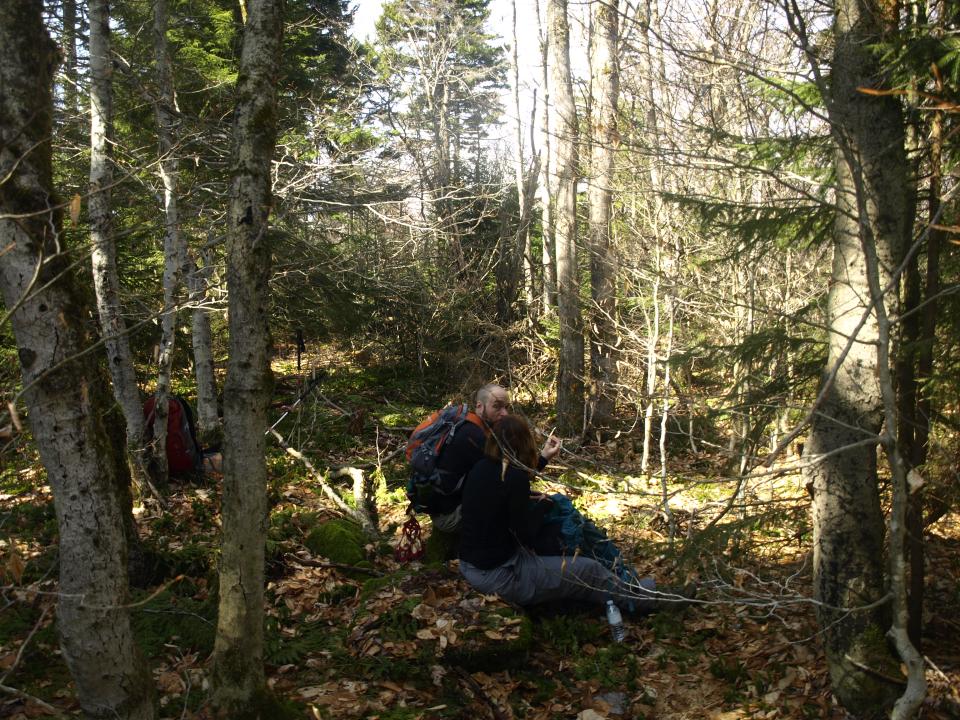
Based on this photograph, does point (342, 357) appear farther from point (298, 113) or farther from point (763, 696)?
point (763, 696)

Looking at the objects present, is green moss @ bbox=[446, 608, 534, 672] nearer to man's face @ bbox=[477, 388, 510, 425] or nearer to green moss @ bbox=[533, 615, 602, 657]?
green moss @ bbox=[533, 615, 602, 657]

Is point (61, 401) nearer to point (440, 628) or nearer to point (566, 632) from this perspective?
point (440, 628)

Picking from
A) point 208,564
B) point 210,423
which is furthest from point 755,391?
point 210,423

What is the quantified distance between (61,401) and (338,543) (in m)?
4.11

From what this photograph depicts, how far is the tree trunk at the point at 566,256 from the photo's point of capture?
11.0 meters

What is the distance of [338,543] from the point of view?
674 centimetres

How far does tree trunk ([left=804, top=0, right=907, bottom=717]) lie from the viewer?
4.08m

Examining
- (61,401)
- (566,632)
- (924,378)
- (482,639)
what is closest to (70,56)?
(61,401)

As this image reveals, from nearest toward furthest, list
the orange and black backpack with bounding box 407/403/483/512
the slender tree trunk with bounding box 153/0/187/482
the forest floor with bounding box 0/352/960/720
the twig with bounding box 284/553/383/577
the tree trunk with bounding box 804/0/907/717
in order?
the tree trunk with bounding box 804/0/907/717, the forest floor with bounding box 0/352/960/720, the orange and black backpack with bounding box 407/403/483/512, the twig with bounding box 284/553/383/577, the slender tree trunk with bounding box 153/0/187/482

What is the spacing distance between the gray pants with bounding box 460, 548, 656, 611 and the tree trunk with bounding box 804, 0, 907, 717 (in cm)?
142

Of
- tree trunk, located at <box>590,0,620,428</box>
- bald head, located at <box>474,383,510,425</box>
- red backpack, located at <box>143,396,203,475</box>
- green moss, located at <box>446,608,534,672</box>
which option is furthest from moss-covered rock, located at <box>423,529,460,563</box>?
red backpack, located at <box>143,396,203,475</box>

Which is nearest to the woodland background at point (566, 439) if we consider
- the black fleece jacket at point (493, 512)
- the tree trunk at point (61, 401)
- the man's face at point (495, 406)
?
the tree trunk at point (61, 401)

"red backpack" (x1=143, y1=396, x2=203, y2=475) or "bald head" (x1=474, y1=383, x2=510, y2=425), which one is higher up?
"bald head" (x1=474, y1=383, x2=510, y2=425)

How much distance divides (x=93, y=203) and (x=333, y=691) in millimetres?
5102
